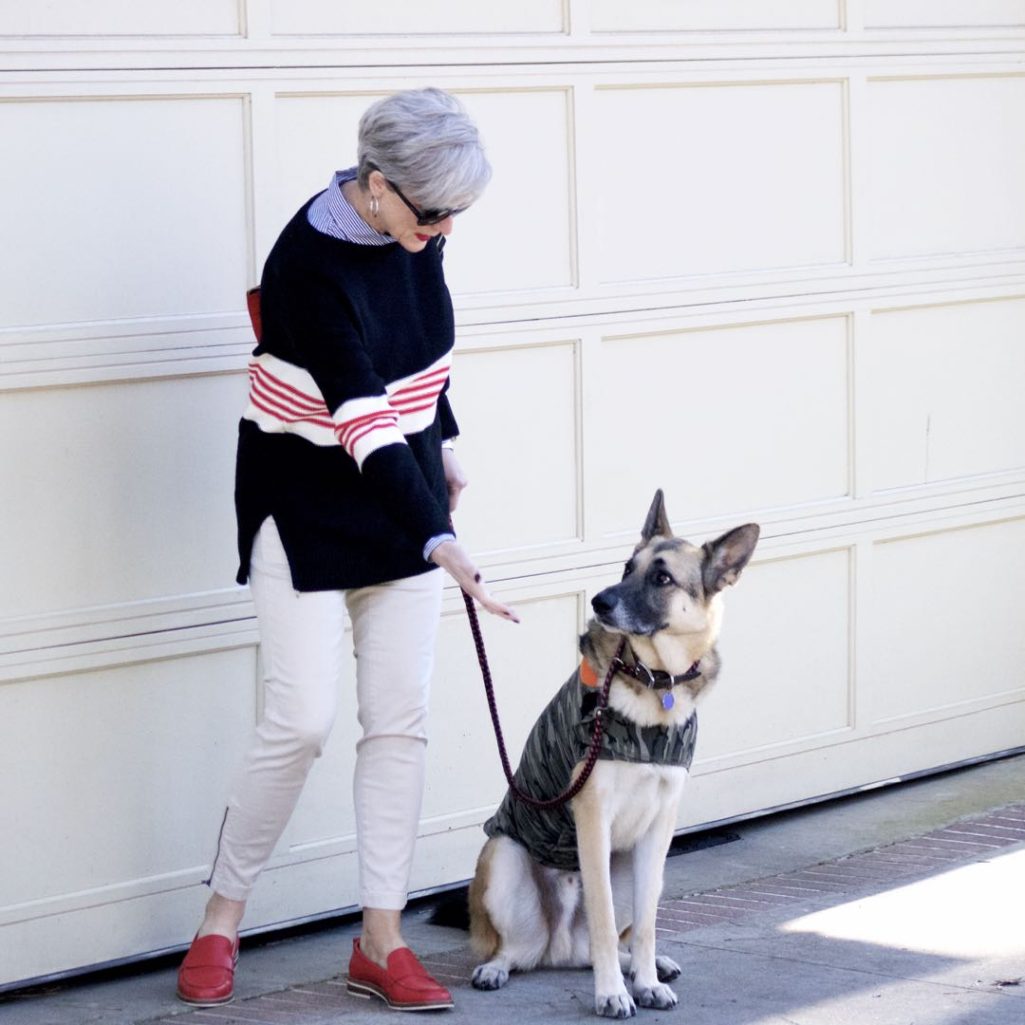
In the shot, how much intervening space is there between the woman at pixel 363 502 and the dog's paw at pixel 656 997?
0.45 metres

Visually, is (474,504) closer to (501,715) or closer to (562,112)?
(501,715)

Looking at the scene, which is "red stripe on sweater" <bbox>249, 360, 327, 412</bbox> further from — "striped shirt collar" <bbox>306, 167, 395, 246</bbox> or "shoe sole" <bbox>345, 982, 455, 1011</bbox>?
"shoe sole" <bbox>345, 982, 455, 1011</bbox>

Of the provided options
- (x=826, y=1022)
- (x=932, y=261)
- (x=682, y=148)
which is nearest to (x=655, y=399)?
(x=682, y=148)

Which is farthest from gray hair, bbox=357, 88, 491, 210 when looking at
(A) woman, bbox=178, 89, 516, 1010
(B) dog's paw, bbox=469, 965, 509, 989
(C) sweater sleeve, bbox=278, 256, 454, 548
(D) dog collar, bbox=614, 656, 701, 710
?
(B) dog's paw, bbox=469, 965, 509, 989

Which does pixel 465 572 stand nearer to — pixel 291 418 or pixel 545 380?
pixel 291 418

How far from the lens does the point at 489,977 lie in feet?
14.2

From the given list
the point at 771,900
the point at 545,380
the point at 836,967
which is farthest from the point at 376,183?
the point at 771,900

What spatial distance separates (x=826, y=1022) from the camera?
4039 mm

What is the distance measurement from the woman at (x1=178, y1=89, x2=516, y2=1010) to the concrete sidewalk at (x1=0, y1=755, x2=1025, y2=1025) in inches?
7.8

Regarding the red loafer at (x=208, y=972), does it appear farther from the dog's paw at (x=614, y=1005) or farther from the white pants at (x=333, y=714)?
the dog's paw at (x=614, y=1005)

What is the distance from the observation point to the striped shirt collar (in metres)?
3.83

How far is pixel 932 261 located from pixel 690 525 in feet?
4.33

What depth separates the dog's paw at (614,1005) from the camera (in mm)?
4086

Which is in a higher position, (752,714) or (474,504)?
(474,504)
